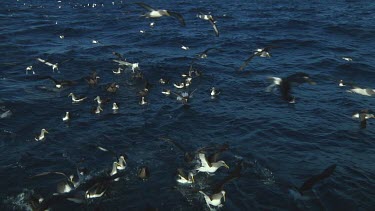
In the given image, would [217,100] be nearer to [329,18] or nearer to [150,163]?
[150,163]

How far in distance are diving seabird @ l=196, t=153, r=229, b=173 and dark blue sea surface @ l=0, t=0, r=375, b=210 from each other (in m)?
0.39

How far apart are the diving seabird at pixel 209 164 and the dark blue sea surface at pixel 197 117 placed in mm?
386

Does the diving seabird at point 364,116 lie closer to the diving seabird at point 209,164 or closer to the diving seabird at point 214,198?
the diving seabird at point 209,164

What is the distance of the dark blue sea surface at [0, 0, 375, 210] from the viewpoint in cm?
1534

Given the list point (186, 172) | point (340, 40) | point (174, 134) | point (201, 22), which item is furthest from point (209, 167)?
point (201, 22)

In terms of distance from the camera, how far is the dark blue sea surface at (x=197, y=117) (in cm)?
1534

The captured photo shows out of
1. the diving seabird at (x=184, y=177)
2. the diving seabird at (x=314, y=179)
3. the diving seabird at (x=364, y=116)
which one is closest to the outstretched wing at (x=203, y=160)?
the diving seabird at (x=184, y=177)

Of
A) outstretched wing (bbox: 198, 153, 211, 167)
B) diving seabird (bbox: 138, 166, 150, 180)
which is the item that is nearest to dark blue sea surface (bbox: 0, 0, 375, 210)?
diving seabird (bbox: 138, 166, 150, 180)

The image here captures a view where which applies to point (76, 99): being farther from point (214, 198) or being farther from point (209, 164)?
point (214, 198)

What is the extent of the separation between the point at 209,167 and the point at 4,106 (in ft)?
41.8

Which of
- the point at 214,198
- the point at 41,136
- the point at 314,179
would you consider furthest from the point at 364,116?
the point at 41,136

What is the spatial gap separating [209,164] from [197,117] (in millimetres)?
6420

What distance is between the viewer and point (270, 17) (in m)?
45.3

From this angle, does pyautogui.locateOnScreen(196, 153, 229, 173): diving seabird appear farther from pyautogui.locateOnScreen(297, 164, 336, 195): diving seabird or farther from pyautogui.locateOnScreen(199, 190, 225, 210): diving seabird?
pyautogui.locateOnScreen(297, 164, 336, 195): diving seabird
